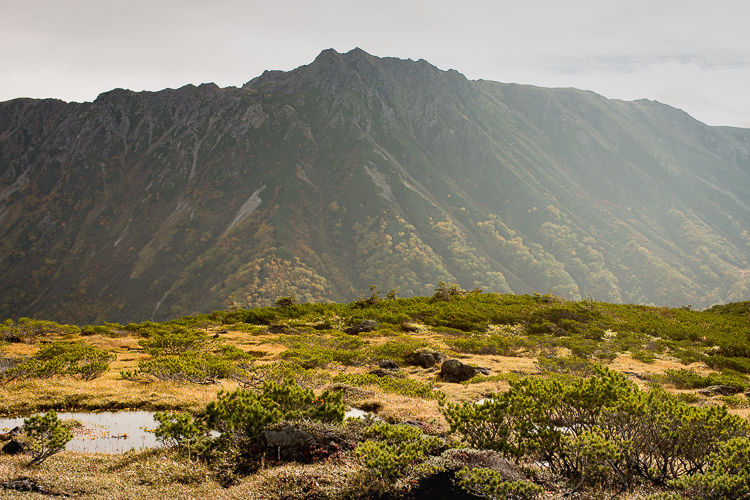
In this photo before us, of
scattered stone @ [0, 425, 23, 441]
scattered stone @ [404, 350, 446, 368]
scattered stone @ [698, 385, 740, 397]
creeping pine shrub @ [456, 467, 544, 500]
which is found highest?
creeping pine shrub @ [456, 467, 544, 500]

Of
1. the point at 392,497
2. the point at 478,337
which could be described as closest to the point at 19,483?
the point at 392,497

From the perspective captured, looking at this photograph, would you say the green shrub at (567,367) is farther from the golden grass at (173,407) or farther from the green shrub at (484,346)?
the green shrub at (484,346)

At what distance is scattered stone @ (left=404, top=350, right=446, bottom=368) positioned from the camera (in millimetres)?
20656

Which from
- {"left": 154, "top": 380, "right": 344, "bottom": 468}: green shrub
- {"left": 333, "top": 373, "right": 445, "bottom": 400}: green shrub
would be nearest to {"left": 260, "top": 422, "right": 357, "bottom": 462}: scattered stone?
{"left": 154, "top": 380, "right": 344, "bottom": 468}: green shrub

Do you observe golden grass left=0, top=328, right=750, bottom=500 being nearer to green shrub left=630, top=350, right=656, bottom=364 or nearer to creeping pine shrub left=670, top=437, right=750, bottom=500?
green shrub left=630, top=350, right=656, bottom=364

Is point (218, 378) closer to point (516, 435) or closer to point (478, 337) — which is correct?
point (516, 435)

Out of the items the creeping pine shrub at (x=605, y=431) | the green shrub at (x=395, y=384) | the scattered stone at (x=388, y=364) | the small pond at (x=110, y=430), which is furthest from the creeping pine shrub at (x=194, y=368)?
the creeping pine shrub at (x=605, y=431)

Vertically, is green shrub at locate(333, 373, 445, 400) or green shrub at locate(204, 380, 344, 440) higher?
green shrub at locate(204, 380, 344, 440)

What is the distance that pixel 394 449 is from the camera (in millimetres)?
8008

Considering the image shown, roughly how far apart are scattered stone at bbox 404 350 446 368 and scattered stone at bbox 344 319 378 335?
8.78 m

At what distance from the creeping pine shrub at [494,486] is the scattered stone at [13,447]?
10.3 metres

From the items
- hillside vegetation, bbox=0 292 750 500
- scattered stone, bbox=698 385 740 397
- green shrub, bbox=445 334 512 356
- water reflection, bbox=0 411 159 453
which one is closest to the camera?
hillside vegetation, bbox=0 292 750 500

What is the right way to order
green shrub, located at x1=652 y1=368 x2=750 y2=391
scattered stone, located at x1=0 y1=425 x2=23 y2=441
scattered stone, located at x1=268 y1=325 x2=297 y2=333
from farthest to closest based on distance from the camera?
scattered stone, located at x1=268 y1=325 x2=297 y2=333
green shrub, located at x1=652 y1=368 x2=750 y2=391
scattered stone, located at x1=0 y1=425 x2=23 y2=441

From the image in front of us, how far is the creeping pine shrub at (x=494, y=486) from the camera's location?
6.87 metres
